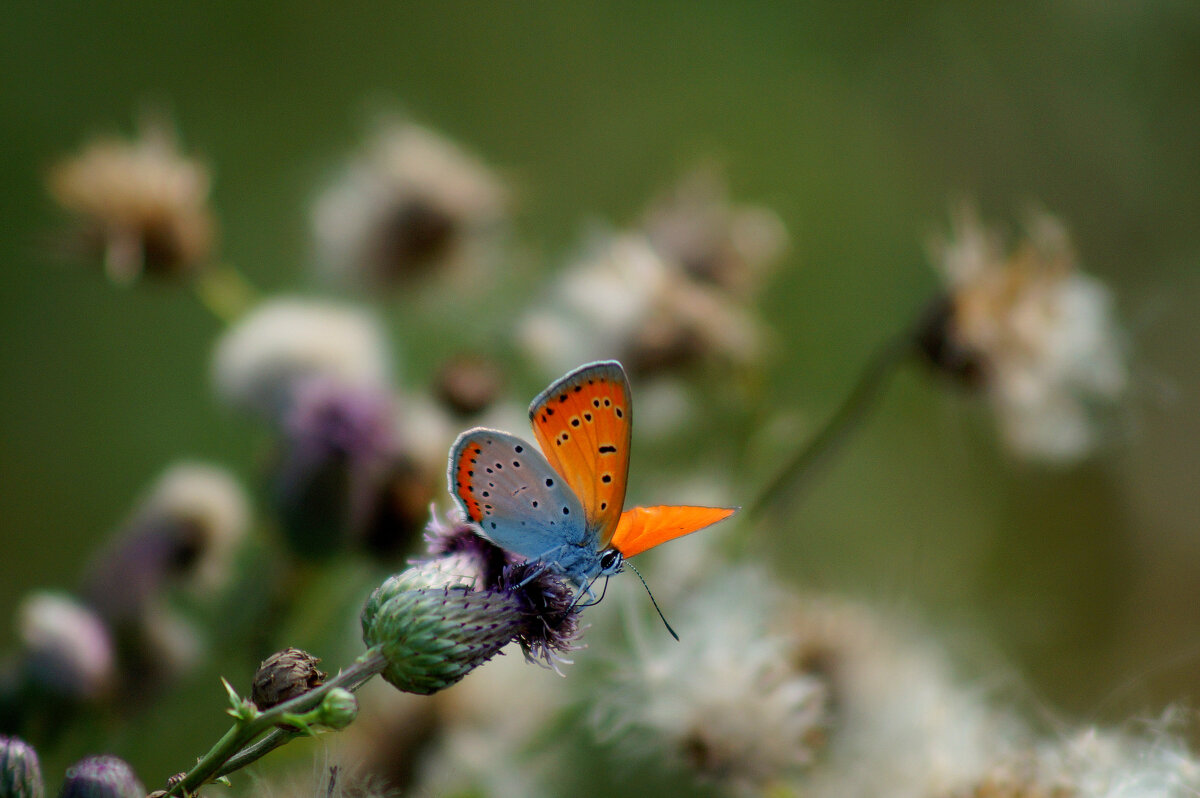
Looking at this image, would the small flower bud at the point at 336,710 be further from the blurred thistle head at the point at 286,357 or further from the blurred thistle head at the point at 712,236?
the blurred thistle head at the point at 712,236

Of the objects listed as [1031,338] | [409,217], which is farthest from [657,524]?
[409,217]

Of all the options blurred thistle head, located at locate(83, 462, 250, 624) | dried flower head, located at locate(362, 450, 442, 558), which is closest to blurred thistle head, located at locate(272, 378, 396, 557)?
dried flower head, located at locate(362, 450, 442, 558)

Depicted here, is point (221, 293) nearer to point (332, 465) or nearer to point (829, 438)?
point (332, 465)

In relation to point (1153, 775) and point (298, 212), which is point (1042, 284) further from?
point (298, 212)

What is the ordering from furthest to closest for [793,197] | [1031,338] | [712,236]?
[793,197] → [712,236] → [1031,338]

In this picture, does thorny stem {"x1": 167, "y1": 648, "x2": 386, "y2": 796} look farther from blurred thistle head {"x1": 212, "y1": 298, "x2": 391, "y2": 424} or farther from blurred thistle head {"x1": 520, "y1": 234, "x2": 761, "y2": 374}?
blurred thistle head {"x1": 520, "y1": 234, "x2": 761, "y2": 374}
